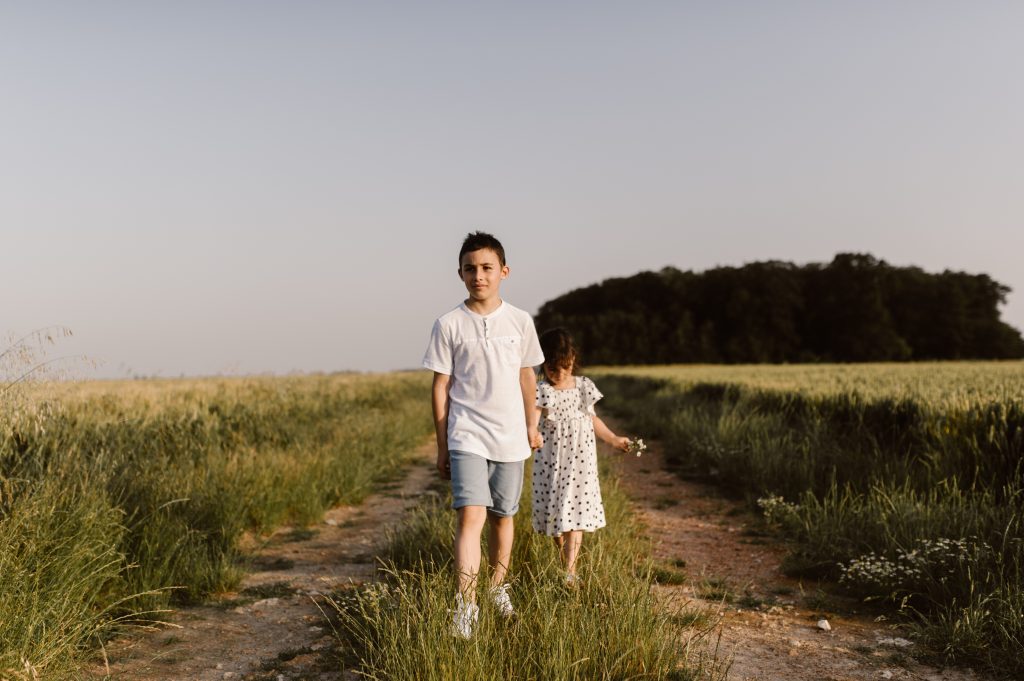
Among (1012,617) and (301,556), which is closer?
(1012,617)

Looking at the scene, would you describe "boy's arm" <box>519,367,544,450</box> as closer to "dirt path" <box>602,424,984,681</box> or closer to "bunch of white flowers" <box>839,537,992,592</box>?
"dirt path" <box>602,424,984,681</box>

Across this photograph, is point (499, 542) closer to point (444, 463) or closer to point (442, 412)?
point (444, 463)

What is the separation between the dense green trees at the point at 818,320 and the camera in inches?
2904

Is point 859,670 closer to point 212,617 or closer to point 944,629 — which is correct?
point 944,629

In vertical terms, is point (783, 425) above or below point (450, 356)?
below

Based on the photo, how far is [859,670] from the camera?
3.93 m

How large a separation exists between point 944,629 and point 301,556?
5.17m

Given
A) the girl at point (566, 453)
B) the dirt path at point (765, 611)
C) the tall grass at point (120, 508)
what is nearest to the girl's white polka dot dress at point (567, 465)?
the girl at point (566, 453)

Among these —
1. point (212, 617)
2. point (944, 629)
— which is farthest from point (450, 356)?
point (944, 629)

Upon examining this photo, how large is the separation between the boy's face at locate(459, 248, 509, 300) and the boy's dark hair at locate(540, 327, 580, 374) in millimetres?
1357

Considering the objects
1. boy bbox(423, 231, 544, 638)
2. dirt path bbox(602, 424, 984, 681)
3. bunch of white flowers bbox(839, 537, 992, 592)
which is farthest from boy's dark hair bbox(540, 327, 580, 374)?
bunch of white flowers bbox(839, 537, 992, 592)

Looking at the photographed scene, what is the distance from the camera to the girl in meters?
4.92

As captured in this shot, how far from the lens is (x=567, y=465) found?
5.06 m

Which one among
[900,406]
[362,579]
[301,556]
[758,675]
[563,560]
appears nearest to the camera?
[758,675]
